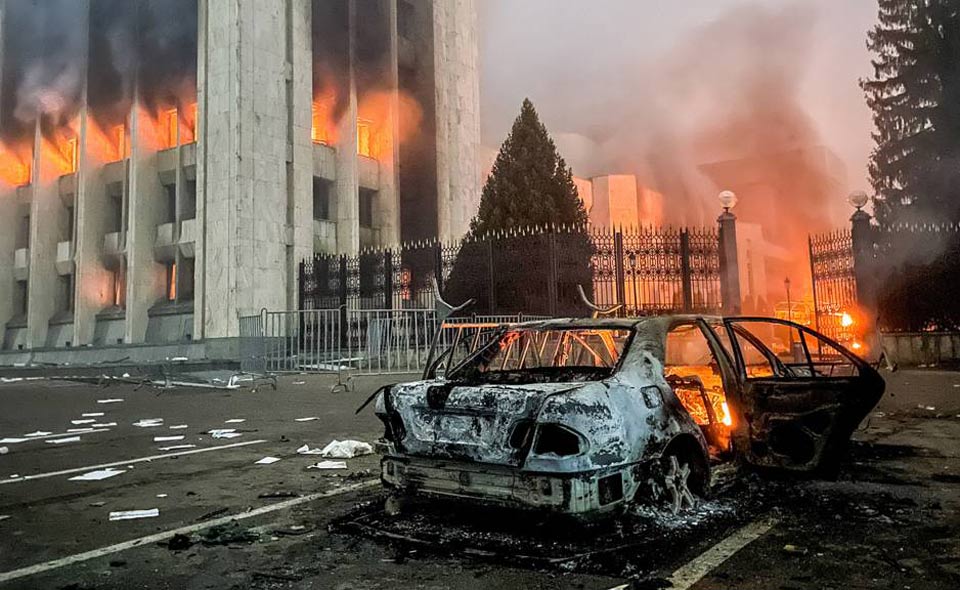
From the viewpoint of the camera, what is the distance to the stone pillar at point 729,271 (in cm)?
1603

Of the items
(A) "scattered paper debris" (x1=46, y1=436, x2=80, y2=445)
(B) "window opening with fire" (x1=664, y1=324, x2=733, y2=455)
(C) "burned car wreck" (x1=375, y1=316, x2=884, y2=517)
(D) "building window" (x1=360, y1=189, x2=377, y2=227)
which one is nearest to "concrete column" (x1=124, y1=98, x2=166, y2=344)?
(D) "building window" (x1=360, y1=189, x2=377, y2=227)

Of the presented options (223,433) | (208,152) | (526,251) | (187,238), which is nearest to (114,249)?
(187,238)

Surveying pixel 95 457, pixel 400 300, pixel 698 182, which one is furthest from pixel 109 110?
pixel 698 182

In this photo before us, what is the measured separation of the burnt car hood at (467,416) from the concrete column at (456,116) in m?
23.7

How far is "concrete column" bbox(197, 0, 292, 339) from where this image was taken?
19948 millimetres

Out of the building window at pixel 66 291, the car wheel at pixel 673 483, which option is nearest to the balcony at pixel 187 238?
the building window at pixel 66 291

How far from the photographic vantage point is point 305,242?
2164cm

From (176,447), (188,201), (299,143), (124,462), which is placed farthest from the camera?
(188,201)

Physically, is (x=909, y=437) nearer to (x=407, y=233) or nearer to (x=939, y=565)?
(x=939, y=565)

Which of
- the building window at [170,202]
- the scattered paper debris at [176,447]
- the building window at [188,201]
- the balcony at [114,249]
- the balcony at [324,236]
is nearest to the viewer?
the scattered paper debris at [176,447]

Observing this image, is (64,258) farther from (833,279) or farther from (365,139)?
(833,279)

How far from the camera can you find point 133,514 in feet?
14.6

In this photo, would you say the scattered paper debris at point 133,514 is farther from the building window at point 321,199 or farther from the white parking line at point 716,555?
the building window at point 321,199

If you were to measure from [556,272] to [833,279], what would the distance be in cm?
708
